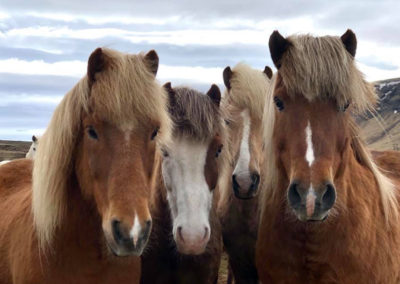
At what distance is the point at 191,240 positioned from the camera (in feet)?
12.5

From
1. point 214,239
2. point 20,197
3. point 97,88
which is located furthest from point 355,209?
point 20,197

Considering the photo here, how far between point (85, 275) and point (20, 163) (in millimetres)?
2323

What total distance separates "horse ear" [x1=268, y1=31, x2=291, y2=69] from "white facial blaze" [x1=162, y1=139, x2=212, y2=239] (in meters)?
0.98

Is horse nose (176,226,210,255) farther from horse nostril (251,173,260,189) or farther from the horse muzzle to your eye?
horse nostril (251,173,260,189)

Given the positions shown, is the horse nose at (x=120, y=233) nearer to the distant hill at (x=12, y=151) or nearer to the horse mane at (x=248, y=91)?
the horse mane at (x=248, y=91)

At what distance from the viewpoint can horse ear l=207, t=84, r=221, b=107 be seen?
15.5 feet

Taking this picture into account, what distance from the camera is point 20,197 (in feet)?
14.3

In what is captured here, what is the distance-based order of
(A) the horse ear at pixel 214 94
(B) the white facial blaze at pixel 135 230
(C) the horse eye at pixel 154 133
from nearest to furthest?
(B) the white facial blaze at pixel 135 230 < (C) the horse eye at pixel 154 133 < (A) the horse ear at pixel 214 94

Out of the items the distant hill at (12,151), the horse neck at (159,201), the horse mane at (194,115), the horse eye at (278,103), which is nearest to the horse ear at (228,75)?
the horse mane at (194,115)

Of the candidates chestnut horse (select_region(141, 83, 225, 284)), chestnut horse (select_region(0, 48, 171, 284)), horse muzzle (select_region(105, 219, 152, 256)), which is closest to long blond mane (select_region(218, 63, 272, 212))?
chestnut horse (select_region(141, 83, 225, 284))

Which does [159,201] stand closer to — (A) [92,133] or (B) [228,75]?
(A) [92,133]

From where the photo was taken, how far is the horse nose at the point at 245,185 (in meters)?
4.82

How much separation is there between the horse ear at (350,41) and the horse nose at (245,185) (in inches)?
63.1

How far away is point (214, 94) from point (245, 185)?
0.93m
